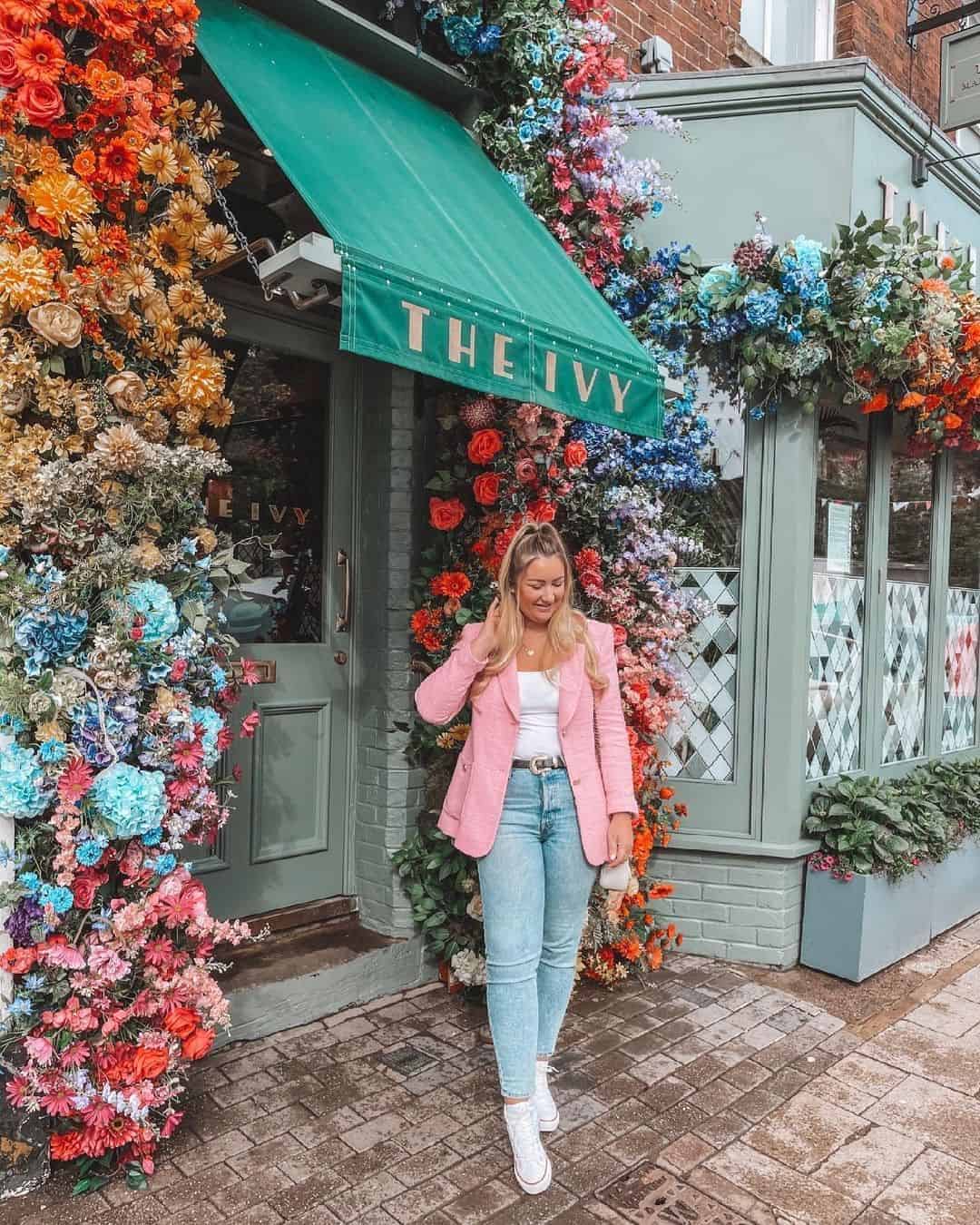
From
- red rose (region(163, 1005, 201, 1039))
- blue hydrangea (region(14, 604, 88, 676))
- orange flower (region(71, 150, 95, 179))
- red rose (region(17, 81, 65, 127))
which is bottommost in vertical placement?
red rose (region(163, 1005, 201, 1039))

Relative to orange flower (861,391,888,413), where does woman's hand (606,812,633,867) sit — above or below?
below

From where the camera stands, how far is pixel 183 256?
8.93ft

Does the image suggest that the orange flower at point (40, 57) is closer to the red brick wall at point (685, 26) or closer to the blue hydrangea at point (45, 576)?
the blue hydrangea at point (45, 576)

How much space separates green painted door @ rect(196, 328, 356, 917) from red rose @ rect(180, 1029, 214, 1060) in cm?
108

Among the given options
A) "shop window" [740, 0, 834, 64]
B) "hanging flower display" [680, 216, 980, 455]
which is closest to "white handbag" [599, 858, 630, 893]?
"hanging flower display" [680, 216, 980, 455]

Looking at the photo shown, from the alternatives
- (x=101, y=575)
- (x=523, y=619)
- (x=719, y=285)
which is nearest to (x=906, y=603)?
(x=719, y=285)

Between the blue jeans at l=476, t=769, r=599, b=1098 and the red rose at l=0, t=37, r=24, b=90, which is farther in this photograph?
the blue jeans at l=476, t=769, r=599, b=1098

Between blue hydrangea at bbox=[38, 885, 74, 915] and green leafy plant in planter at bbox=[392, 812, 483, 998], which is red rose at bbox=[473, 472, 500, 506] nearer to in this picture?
green leafy plant in planter at bbox=[392, 812, 483, 998]

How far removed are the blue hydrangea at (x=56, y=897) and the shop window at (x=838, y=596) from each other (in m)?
3.42

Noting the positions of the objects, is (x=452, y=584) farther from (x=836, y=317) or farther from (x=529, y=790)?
(x=836, y=317)

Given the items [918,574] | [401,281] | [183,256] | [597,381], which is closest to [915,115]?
[918,574]

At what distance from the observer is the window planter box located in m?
4.31

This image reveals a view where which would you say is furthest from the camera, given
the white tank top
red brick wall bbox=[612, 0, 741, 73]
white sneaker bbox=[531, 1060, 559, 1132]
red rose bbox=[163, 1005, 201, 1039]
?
red brick wall bbox=[612, 0, 741, 73]

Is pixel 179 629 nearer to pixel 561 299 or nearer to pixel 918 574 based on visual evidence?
pixel 561 299
